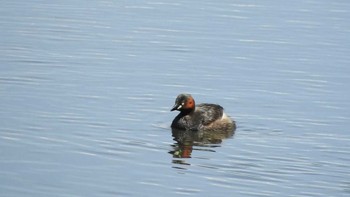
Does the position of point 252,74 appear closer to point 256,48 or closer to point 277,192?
point 256,48

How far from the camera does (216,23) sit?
3319cm

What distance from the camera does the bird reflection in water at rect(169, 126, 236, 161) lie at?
20.1 m

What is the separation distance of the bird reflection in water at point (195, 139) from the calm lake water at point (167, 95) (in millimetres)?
95

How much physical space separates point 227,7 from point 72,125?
16.3 metres

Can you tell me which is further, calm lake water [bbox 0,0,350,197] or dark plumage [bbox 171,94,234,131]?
dark plumage [bbox 171,94,234,131]

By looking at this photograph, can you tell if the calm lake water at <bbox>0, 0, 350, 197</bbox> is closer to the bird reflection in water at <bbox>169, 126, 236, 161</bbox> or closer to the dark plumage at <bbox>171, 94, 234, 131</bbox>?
the bird reflection in water at <bbox>169, 126, 236, 161</bbox>

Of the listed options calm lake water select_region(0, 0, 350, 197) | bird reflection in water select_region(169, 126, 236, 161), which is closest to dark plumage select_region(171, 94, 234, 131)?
bird reflection in water select_region(169, 126, 236, 161)

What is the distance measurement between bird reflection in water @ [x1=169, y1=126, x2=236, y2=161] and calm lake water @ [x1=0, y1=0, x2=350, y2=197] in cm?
9

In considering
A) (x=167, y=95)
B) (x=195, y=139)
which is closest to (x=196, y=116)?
(x=195, y=139)

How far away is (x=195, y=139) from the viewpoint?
71.1 ft

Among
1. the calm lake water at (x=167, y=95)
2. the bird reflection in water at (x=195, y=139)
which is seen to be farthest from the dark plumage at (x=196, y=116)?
the calm lake water at (x=167, y=95)

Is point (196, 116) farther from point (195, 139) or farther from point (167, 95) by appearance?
point (167, 95)

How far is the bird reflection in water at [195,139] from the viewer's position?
65.8ft

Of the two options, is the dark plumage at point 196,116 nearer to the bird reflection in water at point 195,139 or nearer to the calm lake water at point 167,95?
the bird reflection in water at point 195,139
